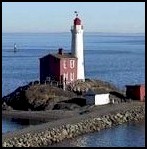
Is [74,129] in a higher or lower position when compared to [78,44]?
lower


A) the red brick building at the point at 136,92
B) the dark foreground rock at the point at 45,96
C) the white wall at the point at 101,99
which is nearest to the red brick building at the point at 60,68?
the dark foreground rock at the point at 45,96

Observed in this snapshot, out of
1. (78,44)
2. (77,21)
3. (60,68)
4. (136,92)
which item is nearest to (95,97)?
(136,92)

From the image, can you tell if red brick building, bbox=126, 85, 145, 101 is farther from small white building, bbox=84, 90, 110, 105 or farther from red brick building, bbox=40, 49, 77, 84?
red brick building, bbox=40, 49, 77, 84

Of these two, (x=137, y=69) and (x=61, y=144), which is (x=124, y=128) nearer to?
(x=61, y=144)

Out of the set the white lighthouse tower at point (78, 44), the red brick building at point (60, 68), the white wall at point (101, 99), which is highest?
the white lighthouse tower at point (78, 44)

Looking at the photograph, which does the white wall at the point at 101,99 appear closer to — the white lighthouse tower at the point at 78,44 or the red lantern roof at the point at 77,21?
the white lighthouse tower at the point at 78,44

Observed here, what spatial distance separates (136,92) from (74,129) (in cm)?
866

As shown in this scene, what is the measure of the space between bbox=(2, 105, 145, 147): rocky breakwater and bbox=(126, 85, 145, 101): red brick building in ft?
6.90

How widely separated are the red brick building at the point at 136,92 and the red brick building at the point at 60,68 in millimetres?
3151

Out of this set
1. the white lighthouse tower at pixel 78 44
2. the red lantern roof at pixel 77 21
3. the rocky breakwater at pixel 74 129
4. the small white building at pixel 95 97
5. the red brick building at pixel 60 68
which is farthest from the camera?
the red lantern roof at pixel 77 21

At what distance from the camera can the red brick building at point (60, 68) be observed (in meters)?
32.1

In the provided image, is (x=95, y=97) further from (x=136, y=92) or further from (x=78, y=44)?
(x=78, y=44)

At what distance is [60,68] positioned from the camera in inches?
1265

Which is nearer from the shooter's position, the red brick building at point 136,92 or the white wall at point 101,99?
the white wall at point 101,99
